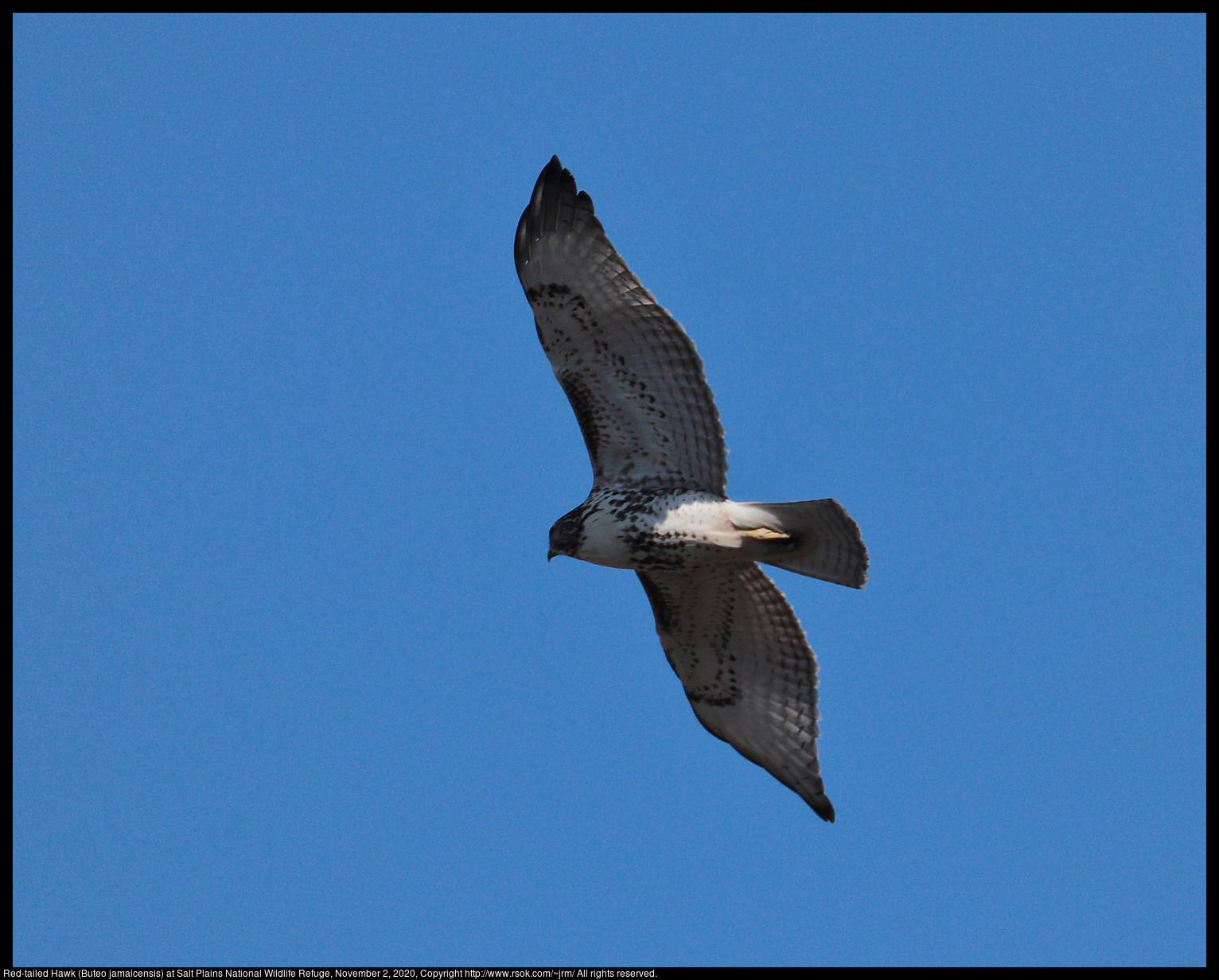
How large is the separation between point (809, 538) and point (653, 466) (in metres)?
1.14

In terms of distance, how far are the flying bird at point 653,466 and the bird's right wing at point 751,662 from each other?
1 centimetres

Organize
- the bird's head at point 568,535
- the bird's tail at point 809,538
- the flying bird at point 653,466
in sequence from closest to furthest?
the bird's tail at point 809,538, the flying bird at point 653,466, the bird's head at point 568,535

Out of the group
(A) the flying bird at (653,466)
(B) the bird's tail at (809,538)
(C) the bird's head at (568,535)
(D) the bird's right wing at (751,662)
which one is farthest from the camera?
(D) the bird's right wing at (751,662)

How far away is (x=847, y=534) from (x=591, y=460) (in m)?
1.81

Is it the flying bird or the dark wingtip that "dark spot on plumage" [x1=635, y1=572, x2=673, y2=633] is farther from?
the dark wingtip

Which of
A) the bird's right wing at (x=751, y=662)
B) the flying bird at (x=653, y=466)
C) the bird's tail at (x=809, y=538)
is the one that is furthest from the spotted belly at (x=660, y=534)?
the bird's right wing at (x=751, y=662)

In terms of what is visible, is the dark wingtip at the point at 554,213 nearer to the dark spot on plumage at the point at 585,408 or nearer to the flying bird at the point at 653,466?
the flying bird at the point at 653,466

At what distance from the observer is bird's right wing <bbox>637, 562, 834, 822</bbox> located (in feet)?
31.3

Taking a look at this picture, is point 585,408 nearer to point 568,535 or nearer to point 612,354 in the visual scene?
point 612,354

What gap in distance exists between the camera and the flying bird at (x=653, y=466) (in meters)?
8.71

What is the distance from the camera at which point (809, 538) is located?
8641mm

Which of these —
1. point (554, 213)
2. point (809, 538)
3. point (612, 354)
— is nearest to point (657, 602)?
point (809, 538)
